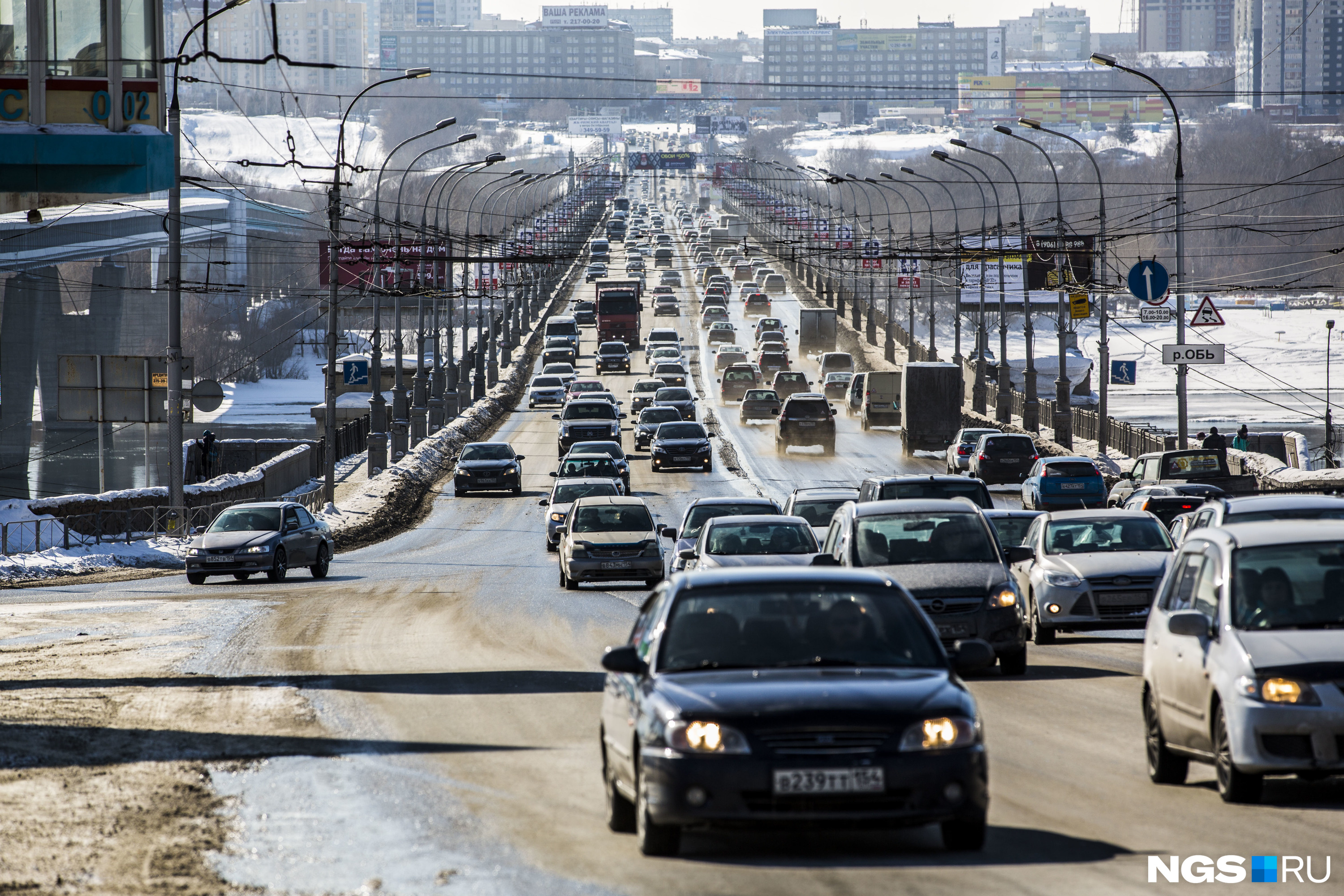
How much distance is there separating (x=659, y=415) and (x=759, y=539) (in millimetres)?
38369

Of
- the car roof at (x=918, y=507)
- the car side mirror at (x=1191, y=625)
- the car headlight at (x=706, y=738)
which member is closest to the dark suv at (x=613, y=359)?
the car roof at (x=918, y=507)

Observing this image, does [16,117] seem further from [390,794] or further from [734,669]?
[734,669]

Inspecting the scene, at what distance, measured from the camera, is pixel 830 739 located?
766 centimetres

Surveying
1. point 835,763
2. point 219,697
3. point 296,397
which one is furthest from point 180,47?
point 296,397

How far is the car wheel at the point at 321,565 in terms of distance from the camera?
31.1 m

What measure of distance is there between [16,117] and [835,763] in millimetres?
17165

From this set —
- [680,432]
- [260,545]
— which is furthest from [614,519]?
[680,432]

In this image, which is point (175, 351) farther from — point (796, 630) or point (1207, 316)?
point (796, 630)

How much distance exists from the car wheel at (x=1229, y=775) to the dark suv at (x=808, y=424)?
47.3 m

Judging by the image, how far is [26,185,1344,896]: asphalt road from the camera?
7660mm

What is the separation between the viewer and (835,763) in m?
7.62

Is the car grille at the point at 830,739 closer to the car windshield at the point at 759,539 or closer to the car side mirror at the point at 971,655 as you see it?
the car side mirror at the point at 971,655

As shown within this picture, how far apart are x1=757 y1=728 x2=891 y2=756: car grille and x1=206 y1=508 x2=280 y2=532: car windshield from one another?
946 inches

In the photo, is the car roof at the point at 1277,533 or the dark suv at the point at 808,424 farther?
the dark suv at the point at 808,424
